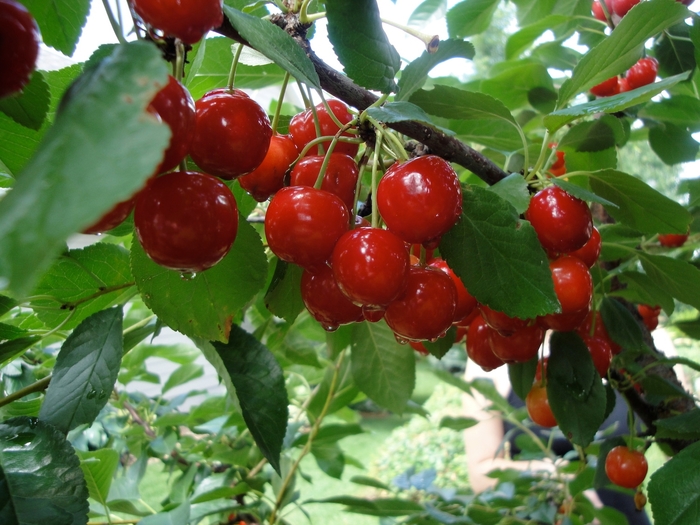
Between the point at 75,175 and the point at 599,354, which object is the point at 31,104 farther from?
the point at 599,354

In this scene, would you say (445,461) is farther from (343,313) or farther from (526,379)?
(343,313)

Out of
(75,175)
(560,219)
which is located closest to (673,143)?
(560,219)

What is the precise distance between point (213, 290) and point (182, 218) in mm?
166

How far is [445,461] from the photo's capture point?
3.62 meters

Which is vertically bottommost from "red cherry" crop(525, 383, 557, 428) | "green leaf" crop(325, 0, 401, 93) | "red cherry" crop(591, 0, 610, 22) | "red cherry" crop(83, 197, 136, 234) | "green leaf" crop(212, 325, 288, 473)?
"red cherry" crop(525, 383, 557, 428)

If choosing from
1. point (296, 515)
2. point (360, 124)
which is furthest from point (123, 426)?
point (296, 515)

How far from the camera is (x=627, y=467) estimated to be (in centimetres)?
81

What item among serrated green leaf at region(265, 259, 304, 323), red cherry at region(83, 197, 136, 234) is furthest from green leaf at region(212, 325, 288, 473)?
red cherry at region(83, 197, 136, 234)

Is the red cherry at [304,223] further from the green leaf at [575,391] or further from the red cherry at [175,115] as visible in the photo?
the green leaf at [575,391]

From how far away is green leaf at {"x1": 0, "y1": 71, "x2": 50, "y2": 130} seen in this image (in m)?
0.32

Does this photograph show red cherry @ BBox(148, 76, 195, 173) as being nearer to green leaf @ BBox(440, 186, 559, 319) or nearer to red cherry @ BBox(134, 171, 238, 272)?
red cherry @ BBox(134, 171, 238, 272)

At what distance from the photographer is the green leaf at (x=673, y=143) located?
0.98 m

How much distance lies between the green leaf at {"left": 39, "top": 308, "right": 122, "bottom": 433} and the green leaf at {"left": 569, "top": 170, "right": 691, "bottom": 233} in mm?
544

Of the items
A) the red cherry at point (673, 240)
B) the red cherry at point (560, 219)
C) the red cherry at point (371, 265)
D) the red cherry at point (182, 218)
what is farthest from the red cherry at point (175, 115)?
the red cherry at point (673, 240)
